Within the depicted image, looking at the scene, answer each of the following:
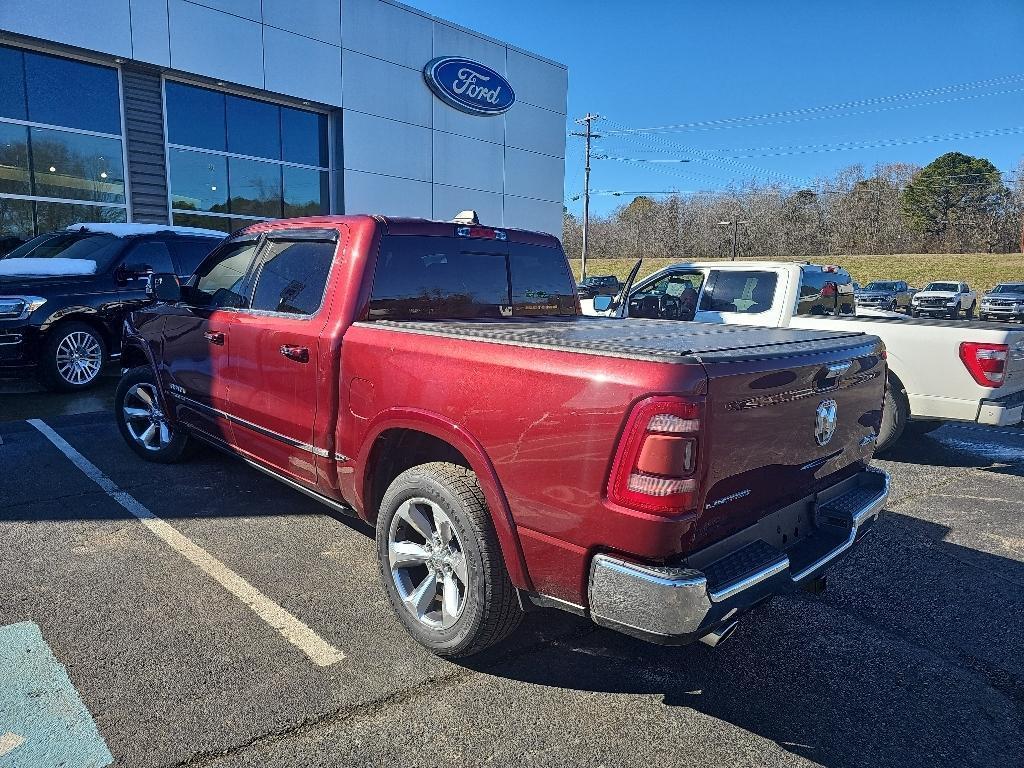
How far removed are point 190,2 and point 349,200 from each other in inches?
204

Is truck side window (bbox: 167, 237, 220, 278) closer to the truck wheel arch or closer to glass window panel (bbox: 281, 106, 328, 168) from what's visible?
the truck wheel arch

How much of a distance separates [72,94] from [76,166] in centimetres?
132

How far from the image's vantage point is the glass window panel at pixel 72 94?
12.6 meters

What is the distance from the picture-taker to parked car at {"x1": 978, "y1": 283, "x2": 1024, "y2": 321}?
29.0m

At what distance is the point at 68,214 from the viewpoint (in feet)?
43.4

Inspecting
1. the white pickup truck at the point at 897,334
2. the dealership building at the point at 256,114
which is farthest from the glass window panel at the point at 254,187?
the white pickup truck at the point at 897,334

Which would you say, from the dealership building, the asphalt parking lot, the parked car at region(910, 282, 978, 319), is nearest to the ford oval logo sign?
the dealership building

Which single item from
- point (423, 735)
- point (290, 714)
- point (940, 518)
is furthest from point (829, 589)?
point (290, 714)

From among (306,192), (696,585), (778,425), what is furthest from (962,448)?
(306,192)

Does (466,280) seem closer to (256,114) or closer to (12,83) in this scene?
(12,83)

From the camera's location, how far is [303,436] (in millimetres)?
3553

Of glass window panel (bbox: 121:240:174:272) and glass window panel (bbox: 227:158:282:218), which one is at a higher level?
glass window panel (bbox: 227:158:282:218)

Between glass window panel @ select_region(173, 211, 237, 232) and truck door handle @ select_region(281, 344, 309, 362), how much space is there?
12.9 metres

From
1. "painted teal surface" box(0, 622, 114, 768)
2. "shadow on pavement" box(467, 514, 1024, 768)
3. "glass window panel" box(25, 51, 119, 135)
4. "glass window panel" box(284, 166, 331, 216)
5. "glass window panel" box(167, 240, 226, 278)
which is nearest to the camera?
"painted teal surface" box(0, 622, 114, 768)
